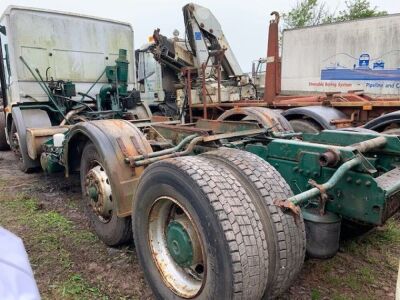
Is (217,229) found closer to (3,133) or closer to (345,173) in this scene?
(345,173)

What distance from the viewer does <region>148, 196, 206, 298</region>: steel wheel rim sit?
221cm

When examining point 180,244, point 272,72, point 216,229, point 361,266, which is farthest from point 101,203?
point 272,72

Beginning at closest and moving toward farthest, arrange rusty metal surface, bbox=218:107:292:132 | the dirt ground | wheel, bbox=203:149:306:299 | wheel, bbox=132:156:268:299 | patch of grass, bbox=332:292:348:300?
wheel, bbox=132:156:268:299, wheel, bbox=203:149:306:299, patch of grass, bbox=332:292:348:300, the dirt ground, rusty metal surface, bbox=218:107:292:132

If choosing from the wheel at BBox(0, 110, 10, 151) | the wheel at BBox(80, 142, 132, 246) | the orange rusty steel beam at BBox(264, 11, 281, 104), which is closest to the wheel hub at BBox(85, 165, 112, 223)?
the wheel at BBox(80, 142, 132, 246)

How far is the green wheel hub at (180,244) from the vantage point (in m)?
2.21

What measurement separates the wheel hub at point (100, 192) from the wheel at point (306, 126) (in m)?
2.94

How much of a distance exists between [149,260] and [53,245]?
1.33 metres

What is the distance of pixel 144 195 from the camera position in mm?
2418

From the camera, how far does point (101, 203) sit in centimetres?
318

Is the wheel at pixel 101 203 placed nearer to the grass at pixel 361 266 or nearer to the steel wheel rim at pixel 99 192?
the steel wheel rim at pixel 99 192

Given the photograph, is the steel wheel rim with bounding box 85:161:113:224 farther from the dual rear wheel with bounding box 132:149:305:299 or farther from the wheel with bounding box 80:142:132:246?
the dual rear wheel with bounding box 132:149:305:299

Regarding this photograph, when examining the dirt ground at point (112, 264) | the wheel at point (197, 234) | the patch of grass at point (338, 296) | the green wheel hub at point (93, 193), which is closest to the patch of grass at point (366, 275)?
the dirt ground at point (112, 264)

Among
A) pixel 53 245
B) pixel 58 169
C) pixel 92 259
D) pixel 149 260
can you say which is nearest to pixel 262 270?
pixel 149 260

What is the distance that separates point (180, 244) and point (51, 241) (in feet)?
5.79
